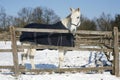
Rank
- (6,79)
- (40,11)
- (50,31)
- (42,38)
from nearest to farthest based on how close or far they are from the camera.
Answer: (6,79) < (50,31) < (42,38) < (40,11)

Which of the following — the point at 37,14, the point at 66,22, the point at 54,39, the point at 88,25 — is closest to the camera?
the point at 54,39

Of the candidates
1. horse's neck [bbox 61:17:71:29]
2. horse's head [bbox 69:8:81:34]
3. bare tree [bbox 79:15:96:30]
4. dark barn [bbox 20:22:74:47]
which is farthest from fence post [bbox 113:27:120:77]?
bare tree [bbox 79:15:96:30]

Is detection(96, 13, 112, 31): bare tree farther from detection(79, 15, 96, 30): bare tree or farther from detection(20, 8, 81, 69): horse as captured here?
detection(20, 8, 81, 69): horse

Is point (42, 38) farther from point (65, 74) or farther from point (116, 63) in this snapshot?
point (116, 63)

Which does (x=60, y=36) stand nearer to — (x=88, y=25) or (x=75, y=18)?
(x=75, y=18)

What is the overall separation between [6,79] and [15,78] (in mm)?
311

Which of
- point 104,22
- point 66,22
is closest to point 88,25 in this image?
point 104,22

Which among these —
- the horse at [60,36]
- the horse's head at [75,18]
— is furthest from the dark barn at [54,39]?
the horse's head at [75,18]

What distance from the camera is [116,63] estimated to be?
9.33m

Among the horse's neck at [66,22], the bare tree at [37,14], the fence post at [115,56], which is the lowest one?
the fence post at [115,56]

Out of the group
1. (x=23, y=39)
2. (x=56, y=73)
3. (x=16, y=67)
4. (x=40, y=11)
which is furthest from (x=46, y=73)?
(x=40, y=11)

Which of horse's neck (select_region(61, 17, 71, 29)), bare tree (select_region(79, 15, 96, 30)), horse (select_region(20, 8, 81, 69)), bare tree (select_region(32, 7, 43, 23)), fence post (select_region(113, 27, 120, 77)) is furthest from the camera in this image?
bare tree (select_region(32, 7, 43, 23))

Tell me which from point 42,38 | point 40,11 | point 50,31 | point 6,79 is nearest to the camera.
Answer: point 6,79

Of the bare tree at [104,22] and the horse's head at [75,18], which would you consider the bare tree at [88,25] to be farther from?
the horse's head at [75,18]
